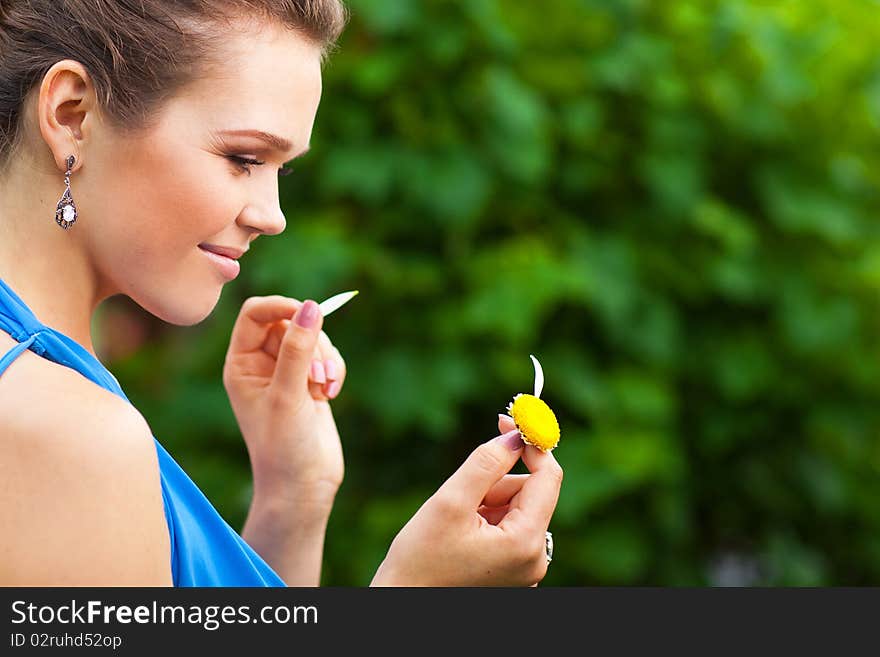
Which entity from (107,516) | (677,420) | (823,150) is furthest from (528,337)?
(107,516)

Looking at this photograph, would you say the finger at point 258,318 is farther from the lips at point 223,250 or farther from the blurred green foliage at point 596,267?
the blurred green foliage at point 596,267

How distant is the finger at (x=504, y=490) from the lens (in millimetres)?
1252

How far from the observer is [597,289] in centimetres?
267

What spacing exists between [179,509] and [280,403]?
379 millimetres

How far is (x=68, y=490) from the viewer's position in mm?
969

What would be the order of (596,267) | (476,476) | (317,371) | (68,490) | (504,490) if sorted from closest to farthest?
(68,490) → (476,476) → (504,490) → (317,371) → (596,267)

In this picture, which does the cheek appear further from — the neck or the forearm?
the forearm

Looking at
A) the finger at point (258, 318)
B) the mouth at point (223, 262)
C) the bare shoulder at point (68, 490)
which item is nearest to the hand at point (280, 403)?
the finger at point (258, 318)

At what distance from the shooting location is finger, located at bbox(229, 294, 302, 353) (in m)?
1.50

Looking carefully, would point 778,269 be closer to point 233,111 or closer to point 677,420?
point 677,420

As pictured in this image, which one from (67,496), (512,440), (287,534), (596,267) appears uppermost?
(596,267)

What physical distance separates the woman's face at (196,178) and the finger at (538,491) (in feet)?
1.31

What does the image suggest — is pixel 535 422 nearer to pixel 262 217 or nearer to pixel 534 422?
pixel 534 422

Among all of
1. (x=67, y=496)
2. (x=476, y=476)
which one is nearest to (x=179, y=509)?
(x=67, y=496)
